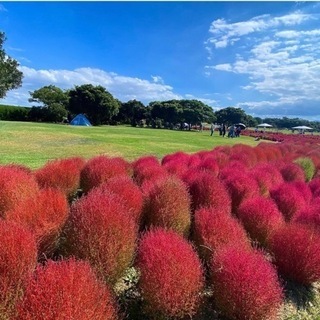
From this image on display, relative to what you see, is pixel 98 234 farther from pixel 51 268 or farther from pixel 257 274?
pixel 257 274

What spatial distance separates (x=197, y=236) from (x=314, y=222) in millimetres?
2359

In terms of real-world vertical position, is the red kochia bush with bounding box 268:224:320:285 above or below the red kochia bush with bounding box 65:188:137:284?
below

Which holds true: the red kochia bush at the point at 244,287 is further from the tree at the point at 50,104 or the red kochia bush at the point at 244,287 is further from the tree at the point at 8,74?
the tree at the point at 50,104

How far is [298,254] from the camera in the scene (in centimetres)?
489

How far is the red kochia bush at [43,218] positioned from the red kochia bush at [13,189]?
0.79m

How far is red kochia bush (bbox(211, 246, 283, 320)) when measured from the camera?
355 cm

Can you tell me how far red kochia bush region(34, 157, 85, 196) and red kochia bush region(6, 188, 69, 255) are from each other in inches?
89.1

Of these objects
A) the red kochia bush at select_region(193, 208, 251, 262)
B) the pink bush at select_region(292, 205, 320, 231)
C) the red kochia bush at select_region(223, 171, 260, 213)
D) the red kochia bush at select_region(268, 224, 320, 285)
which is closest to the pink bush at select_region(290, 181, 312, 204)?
the pink bush at select_region(292, 205, 320, 231)

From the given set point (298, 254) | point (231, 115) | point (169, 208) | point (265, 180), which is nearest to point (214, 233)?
point (169, 208)

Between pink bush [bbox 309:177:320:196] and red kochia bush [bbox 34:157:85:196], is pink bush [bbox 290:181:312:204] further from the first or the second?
red kochia bush [bbox 34:157:85:196]

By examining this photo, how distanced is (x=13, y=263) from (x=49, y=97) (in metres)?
66.6

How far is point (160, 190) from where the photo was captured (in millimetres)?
5422

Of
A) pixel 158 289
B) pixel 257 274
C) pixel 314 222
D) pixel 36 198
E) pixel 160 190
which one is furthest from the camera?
pixel 314 222

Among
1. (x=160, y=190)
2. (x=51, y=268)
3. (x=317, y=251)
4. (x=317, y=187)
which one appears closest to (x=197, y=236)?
(x=160, y=190)
